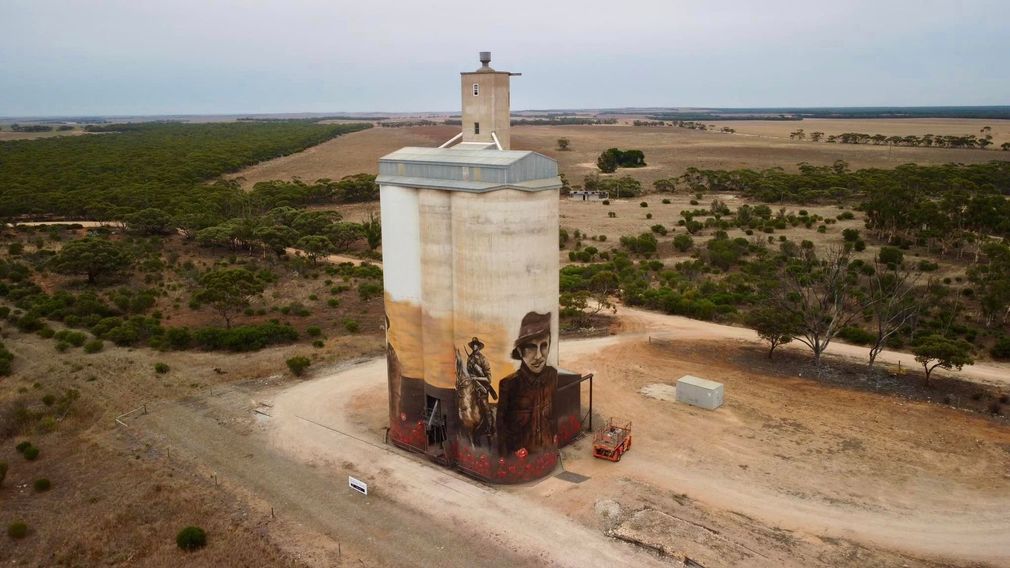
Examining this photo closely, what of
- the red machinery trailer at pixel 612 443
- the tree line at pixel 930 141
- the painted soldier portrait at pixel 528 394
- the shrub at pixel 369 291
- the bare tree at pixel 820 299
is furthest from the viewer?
the tree line at pixel 930 141

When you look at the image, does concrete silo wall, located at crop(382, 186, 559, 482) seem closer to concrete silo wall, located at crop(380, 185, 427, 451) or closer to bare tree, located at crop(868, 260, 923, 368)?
concrete silo wall, located at crop(380, 185, 427, 451)

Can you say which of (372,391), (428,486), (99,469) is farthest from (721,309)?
(99,469)

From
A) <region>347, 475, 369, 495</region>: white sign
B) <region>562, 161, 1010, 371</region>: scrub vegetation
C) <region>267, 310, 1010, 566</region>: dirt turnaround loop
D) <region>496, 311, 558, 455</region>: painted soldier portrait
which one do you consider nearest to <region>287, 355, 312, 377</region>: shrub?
→ <region>267, 310, 1010, 566</region>: dirt turnaround loop

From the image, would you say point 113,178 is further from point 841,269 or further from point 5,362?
point 841,269

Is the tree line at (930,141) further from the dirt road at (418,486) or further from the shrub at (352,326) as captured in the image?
the dirt road at (418,486)

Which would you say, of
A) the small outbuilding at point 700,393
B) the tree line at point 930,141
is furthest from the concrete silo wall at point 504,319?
the tree line at point 930,141

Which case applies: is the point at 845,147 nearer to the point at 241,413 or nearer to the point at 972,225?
the point at 972,225
